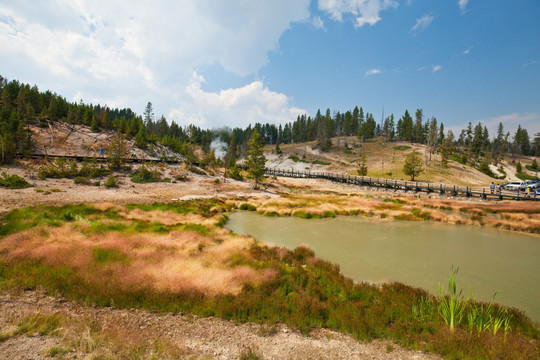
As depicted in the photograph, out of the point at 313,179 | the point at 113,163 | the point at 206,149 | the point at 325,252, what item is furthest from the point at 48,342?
the point at 206,149

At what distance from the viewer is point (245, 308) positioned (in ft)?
25.6

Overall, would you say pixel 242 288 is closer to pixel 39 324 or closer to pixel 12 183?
pixel 39 324

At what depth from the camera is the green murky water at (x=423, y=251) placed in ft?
39.0

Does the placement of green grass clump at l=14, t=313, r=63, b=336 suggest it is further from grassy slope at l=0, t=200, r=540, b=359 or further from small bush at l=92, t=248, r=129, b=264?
small bush at l=92, t=248, r=129, b=264

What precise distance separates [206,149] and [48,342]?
13096cm

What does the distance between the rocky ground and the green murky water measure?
6590 millimetres

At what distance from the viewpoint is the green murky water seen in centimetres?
1188

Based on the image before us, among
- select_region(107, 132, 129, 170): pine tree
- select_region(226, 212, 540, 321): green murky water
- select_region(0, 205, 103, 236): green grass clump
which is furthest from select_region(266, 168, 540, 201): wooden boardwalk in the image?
select_region(0, 205, 103, 236): green grass clump

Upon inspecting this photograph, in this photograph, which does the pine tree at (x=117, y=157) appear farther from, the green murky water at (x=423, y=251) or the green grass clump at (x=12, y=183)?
the green murky water at (x=423, y=251)

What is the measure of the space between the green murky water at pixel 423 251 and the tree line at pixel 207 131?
50.5 m

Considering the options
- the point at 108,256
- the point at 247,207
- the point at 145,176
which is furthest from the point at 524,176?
the point at 108,256

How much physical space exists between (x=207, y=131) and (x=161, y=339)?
144m

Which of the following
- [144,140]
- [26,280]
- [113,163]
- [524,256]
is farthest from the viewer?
[144,140]

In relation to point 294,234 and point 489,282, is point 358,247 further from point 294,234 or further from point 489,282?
point 489,282
